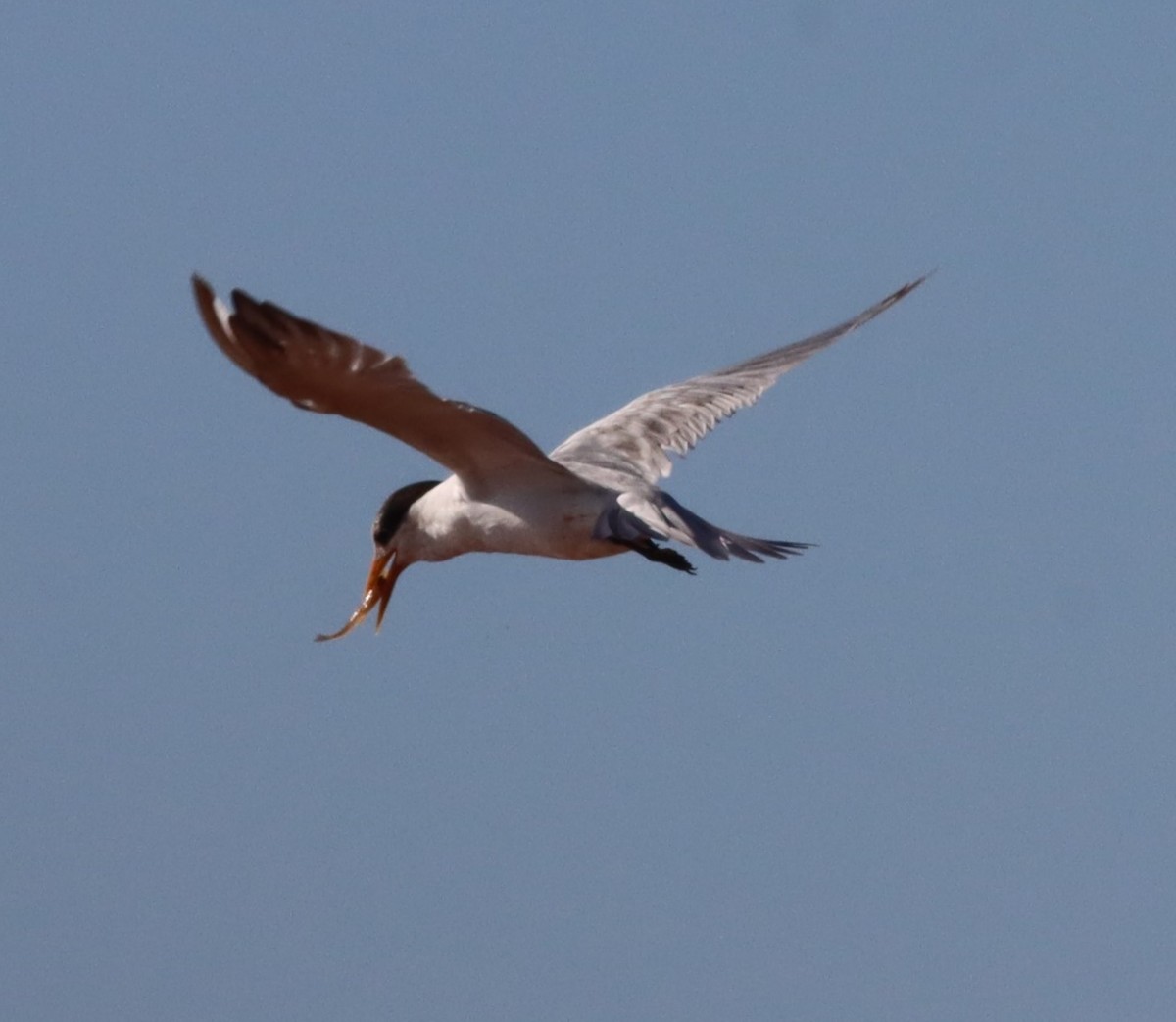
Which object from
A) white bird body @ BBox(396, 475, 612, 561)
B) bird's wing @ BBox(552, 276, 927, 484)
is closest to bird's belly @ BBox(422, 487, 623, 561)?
white bird body @ BBox(396, 475, 612, 561)

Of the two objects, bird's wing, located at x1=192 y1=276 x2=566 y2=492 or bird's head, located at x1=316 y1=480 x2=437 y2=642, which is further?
bird's head, located at x1=316 y1=480 x2=437 y2=642

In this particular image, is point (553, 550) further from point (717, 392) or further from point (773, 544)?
point (717, 392)

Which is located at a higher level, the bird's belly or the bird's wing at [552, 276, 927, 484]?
the bird's wing at [552, 276, 927, 484]

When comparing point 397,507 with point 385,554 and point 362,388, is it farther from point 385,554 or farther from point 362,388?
point 362,388

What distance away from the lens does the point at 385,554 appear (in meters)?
12.2

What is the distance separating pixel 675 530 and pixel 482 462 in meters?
1.09

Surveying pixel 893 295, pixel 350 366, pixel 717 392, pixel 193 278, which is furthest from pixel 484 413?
pixel 893 295

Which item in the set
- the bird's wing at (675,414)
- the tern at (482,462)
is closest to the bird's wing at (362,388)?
the tern at (482,462)

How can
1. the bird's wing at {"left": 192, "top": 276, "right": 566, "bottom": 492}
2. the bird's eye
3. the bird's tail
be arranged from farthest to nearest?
the bird's eye < the bird's tail < the bird's wing at {"left": 192, "top": 276, "right": 566, "bottom": 492}

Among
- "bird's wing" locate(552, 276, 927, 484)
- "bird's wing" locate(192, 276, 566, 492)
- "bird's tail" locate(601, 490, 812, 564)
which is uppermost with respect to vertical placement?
"bird's wing" locate(552, 276, 927, 484)

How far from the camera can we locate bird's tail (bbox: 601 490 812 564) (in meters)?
10.2

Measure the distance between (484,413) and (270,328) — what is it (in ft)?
4.07

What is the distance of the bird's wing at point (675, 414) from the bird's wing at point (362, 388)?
844 millimetres

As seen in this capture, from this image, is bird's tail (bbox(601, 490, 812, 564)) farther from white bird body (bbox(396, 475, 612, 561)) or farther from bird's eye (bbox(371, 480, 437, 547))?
bird's eye (bbox(371, 480, 437, 547))
